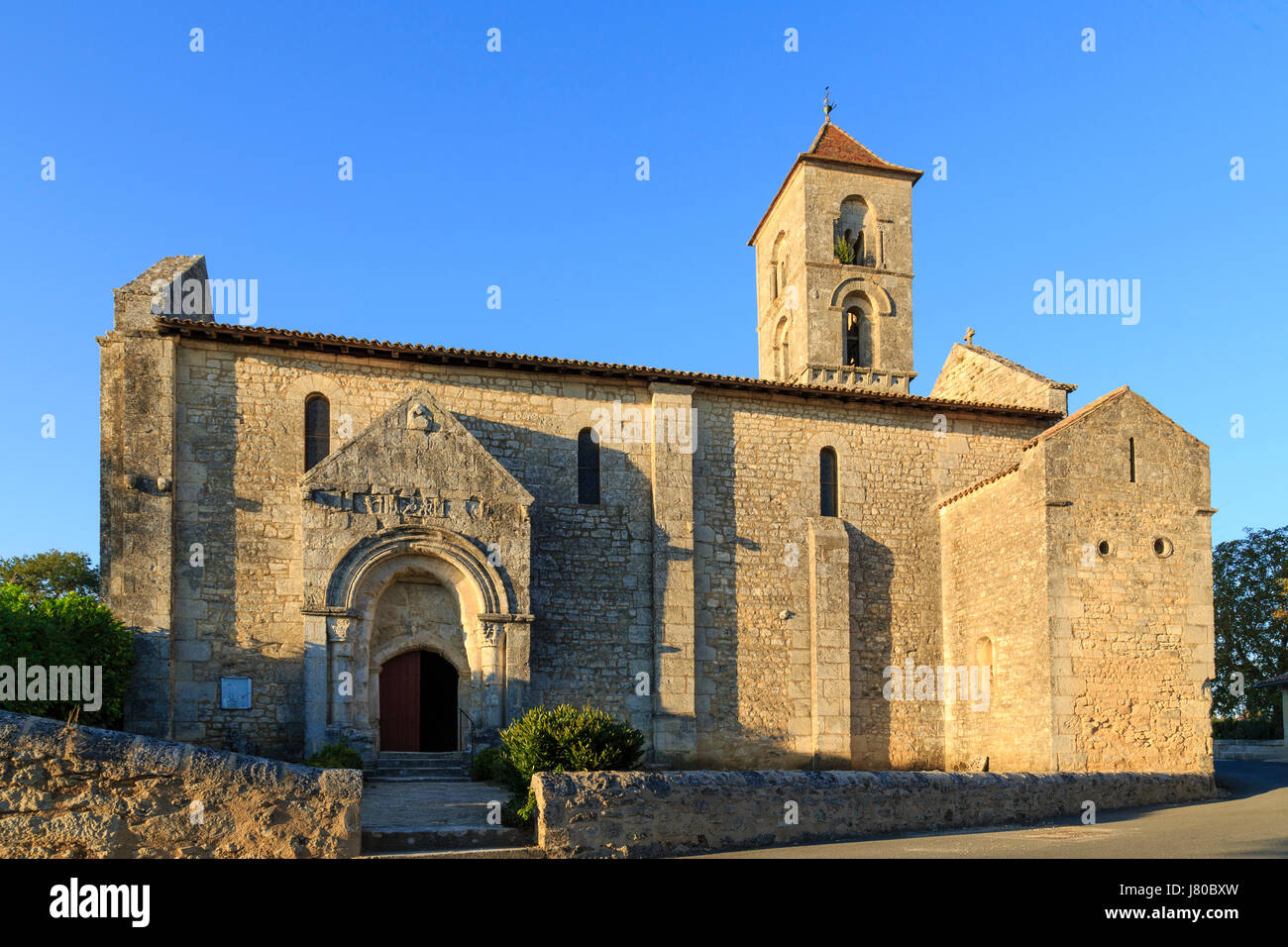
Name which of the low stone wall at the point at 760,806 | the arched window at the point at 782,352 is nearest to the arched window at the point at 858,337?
the arched window at the point at 782,352

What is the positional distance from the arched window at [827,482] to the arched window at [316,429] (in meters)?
10.2

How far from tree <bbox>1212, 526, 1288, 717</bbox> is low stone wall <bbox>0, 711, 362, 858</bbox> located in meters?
39.6

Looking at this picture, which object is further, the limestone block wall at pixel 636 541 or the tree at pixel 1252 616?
the tree at pixel 1252 616

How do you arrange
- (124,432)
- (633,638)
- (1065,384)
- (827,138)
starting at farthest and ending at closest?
(827,138) → (1065,384) → (633,638) → (124,432)

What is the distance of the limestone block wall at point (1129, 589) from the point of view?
59.7 ft

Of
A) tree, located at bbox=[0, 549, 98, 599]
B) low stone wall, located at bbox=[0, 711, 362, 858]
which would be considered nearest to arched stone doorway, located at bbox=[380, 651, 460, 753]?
low stone wall, located at bbox=[0, 711, 362, 858]

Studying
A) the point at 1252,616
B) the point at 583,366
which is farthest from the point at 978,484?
the point at 1252,616

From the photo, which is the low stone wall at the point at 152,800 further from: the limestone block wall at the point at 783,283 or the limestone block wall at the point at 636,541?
the limestone block wall at the point at 783,283

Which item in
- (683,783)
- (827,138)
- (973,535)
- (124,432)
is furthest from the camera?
(827,138)

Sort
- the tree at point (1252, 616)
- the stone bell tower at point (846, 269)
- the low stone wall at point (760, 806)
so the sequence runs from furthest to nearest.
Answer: the tree at point (1252, 616) < the stone bell tower at point (846, 269) < the low stone wall at point (760, 806)

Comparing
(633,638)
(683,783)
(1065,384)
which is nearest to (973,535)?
(1065,384)
